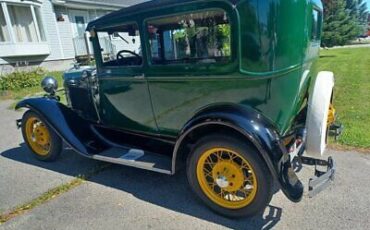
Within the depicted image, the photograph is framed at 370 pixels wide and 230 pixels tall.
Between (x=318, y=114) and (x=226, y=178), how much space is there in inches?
42.0

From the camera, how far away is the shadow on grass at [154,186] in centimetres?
279

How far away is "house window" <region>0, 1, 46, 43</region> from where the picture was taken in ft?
41.9

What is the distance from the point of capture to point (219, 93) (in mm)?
2805

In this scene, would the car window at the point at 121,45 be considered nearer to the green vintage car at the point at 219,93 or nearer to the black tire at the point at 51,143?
the green vintage car at the point at 219,93

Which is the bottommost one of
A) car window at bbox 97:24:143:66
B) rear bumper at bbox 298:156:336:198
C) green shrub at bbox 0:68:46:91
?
rear bumper at bbox 298:156:336:198

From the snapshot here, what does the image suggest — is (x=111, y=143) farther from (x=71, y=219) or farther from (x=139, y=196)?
(x=71, y=219)

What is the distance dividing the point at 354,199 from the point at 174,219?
5.91 feet

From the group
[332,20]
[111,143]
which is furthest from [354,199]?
[332,20]

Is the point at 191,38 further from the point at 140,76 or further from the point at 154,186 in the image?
the point at 154,186

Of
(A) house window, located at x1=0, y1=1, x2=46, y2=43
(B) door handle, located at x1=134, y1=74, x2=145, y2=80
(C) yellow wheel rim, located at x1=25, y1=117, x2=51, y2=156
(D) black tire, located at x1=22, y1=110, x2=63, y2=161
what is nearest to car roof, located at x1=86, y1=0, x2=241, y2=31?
(B) door handle, located at x1=134, y1=74, x2=145, y2=80

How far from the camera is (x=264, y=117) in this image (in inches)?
105

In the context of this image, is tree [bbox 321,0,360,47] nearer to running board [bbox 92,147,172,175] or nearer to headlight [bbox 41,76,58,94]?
headlight [bbox 41,76,58,94]

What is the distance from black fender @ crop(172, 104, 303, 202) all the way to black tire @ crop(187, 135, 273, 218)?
0.09 meters

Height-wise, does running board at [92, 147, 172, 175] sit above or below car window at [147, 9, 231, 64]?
below
